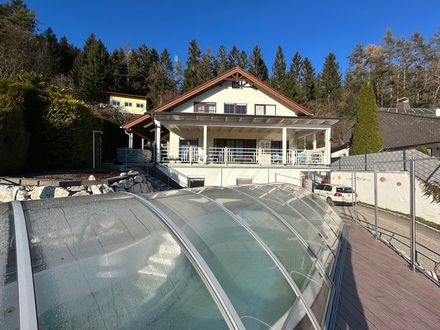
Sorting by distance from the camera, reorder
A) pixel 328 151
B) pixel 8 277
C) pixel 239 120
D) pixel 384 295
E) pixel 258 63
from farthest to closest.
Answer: pixel 258 63
pixel 239 120
pixel 328 151
pixel 384 295
pixel 8 277

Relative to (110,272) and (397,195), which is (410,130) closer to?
(397,195)

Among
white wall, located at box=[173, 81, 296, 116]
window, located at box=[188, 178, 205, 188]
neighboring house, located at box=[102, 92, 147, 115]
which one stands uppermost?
neighboring house, located at box=[102, 92, 147, 115]

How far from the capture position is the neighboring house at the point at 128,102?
3784 centimetres

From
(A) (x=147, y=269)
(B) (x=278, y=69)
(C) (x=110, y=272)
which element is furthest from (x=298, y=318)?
(B) (x=278, y=69)

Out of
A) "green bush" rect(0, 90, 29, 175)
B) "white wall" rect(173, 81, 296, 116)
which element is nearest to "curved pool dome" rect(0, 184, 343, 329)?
"green bush" rect(0, 90, 29, 175)

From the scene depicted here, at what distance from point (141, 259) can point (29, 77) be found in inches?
531

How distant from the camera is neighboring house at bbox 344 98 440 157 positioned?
59.4 ft

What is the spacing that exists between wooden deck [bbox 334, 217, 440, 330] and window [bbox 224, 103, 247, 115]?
1318 cm

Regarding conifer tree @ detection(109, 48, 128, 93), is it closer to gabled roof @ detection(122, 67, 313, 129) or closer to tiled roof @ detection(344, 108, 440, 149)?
gabled roof @ detection(122, 67, 313, 129)

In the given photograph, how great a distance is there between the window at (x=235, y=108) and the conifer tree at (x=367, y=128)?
36.4ft

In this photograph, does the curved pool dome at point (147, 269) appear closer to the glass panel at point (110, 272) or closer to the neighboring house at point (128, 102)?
the glass panel at point (110, 272)

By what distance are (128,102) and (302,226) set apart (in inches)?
1587

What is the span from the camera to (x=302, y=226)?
11.7ft

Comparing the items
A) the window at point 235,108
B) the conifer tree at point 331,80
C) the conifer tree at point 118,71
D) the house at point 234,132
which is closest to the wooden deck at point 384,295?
the house at point 234,132
